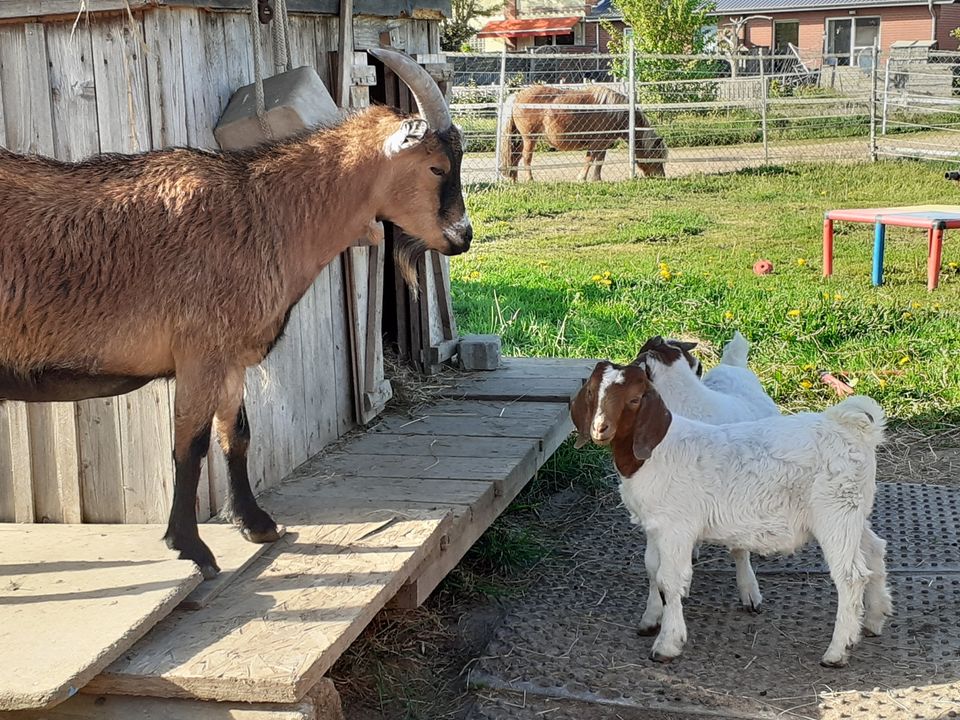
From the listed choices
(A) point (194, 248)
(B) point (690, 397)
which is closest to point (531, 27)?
(B) point (690, 397)

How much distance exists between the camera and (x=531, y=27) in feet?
154

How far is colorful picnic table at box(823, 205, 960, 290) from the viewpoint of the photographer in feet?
33.5

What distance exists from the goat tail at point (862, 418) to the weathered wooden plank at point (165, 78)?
2663 mm

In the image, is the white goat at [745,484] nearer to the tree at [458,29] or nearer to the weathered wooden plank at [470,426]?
the weathered wooden plank at [470,426]

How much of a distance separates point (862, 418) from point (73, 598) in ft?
9.21

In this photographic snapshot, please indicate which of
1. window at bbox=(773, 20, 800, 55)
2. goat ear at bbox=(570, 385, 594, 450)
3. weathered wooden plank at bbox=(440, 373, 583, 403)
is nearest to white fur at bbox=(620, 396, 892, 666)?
goat ear at bbox=(570, 385, 594, 450)

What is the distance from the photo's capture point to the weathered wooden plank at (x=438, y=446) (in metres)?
5.74

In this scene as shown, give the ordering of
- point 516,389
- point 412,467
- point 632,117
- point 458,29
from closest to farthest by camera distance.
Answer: point 412,467, point 516,389, point 632,117, point 458,29

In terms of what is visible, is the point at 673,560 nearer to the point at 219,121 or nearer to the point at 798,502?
the point at 798,502

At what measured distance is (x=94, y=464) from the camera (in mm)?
4703

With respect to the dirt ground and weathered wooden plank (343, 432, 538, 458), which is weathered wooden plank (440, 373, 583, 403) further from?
the dirt ground

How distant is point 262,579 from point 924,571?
2993 mm

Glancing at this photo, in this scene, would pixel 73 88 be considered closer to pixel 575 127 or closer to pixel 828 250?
pixel 828 250

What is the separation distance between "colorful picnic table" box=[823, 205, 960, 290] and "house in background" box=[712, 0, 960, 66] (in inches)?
1145
